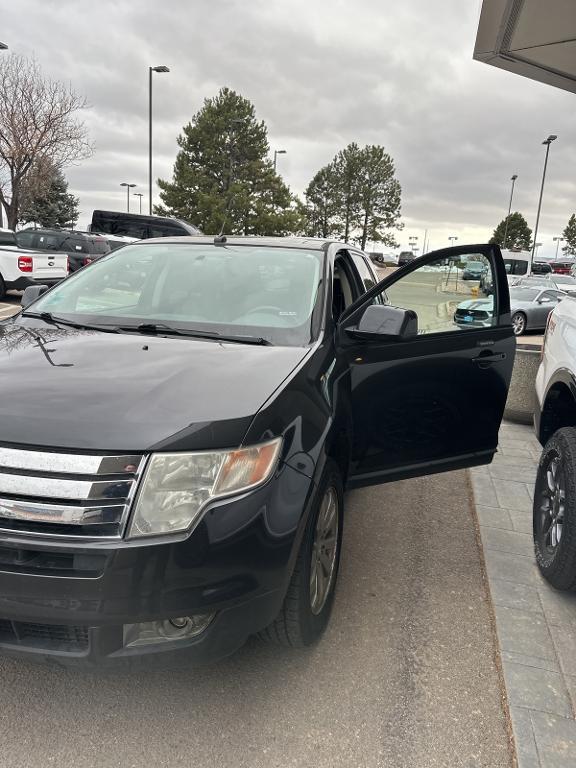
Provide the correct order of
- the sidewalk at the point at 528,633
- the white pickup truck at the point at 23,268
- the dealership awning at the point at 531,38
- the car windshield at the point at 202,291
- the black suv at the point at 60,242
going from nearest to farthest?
the sidewalk at the point at 528,633
the car windshield at the point at 202,291
the dealership awning at the point at 531,38
the white pickup truck at the point at 23,268
the black suv at the point at 60,242

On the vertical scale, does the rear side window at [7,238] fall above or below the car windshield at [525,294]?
above

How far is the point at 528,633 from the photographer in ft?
9.10

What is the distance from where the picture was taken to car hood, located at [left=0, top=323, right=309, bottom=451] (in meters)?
1.90

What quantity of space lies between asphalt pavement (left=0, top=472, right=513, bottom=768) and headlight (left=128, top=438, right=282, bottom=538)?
0.54 meters

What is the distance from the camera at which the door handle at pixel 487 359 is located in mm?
3539

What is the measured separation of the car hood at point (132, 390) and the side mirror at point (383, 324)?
399 mm

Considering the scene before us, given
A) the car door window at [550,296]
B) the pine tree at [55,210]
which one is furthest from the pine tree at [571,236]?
the car door window at [550,296]

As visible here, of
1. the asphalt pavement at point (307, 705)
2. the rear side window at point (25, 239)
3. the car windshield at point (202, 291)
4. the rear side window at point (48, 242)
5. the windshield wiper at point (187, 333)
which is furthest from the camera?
the rear side window at point (48, 242)

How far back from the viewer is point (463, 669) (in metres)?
2.54

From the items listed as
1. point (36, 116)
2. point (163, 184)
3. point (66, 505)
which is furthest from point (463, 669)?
point (163, 184)

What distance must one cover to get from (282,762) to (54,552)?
102cm

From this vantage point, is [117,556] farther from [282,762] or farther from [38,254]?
[38,254]

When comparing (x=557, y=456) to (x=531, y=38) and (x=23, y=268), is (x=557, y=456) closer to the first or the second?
(x=531, y=38)

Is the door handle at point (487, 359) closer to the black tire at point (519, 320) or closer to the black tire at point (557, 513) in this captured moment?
the black tire at point (557, 513)
